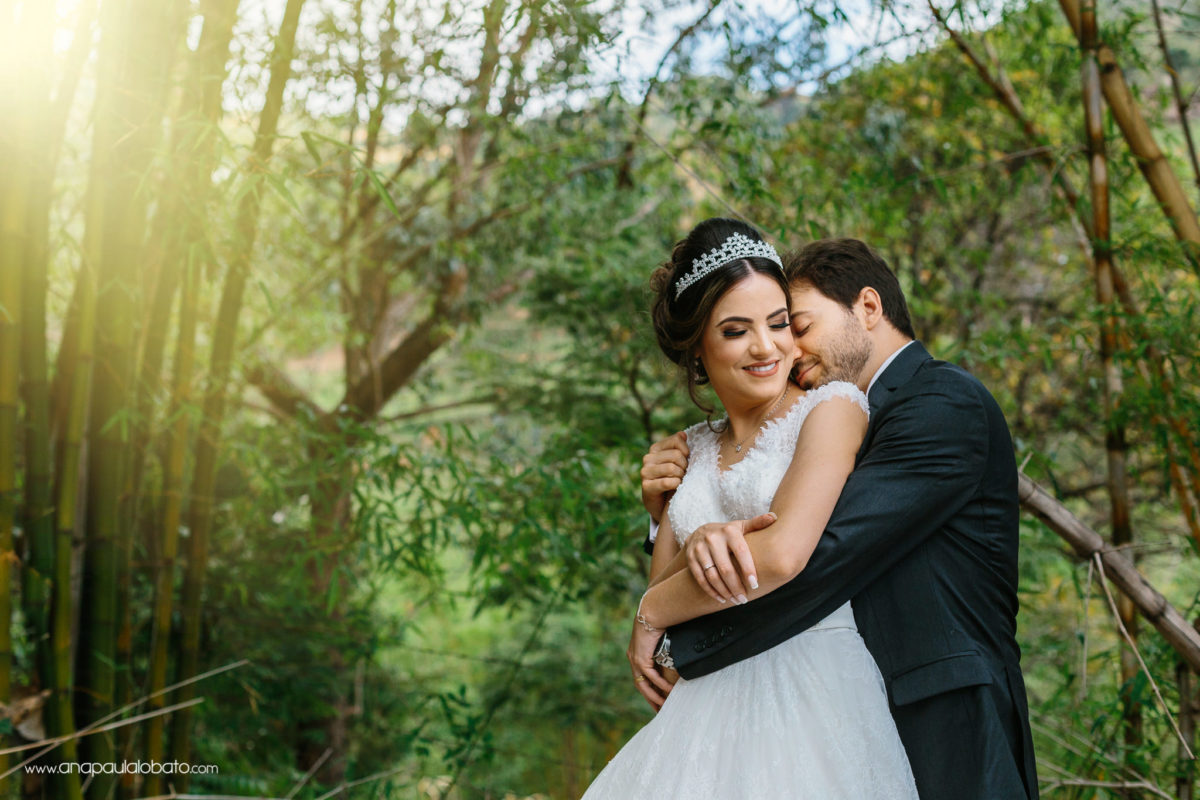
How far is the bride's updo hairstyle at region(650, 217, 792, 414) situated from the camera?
67.2 inches

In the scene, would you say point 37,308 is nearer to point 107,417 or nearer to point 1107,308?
point 107,417

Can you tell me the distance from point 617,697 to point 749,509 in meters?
5.16

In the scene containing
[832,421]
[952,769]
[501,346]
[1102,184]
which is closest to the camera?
[952,769]

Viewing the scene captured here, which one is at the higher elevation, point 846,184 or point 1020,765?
point 846,184

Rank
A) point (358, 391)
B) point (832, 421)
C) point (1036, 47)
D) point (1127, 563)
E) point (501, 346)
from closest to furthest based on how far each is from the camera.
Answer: point (832, 421) → point (1127, 563) → point (1036, 47) → point (358, 391) → point (501, 346)

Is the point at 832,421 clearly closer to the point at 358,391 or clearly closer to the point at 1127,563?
the point at 1127,563

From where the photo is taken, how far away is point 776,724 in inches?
57.9

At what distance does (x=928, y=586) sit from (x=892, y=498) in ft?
0.52

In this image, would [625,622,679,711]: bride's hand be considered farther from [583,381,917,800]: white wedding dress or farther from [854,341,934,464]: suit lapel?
[854,341,934,464]: suit lapel

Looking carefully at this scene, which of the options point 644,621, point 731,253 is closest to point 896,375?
point 731,253

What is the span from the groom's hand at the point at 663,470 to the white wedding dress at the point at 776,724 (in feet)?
0.54

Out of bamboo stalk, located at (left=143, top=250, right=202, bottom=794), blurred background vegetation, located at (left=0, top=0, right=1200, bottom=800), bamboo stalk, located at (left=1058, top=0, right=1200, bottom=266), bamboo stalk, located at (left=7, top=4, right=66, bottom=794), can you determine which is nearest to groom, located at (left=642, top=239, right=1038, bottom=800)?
blurred background vegetation, located at (left=0, top=0, right=1200, bottom=800)

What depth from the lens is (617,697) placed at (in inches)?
254

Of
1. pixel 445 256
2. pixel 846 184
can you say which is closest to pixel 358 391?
pixel 445 256
